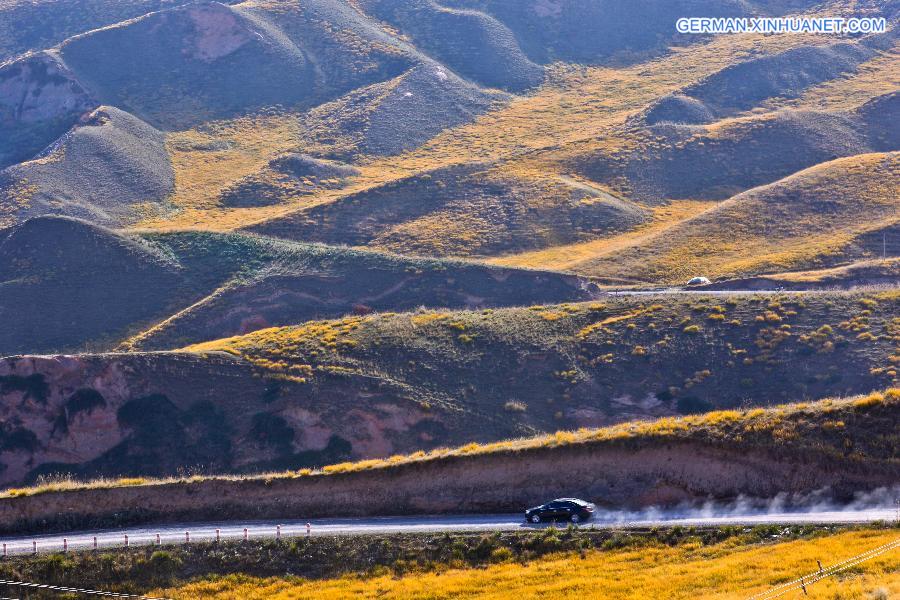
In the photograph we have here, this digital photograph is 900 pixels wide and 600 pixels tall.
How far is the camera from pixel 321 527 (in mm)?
31203

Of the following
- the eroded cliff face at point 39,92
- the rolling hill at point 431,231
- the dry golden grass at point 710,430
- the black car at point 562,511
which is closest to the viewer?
the black car at point 562,511

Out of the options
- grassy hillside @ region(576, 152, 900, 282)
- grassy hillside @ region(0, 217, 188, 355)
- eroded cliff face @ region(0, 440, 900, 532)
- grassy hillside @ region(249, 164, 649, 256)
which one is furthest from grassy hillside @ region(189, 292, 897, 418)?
grassy hillside @ region(249, 164, 649, 256)

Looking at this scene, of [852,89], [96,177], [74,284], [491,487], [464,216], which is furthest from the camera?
[852,89]

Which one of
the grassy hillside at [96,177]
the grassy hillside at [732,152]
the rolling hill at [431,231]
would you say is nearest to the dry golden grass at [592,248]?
the rolling hill at [431,231]

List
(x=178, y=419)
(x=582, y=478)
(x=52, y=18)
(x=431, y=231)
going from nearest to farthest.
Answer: (x=582, y=478), (x=178, y=419), (x=431, y=231), (x=52, y=18)

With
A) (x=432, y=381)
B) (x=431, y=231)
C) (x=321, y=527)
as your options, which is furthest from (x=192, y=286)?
(x=321, y=527)

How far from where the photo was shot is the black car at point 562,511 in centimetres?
2956

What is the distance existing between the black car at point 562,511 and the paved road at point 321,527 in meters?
0.25

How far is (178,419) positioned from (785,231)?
40326 mm

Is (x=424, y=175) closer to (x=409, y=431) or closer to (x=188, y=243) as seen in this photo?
(x=188, y=243)

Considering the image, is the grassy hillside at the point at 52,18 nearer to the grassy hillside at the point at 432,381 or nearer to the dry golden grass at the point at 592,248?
the dry golden grass at the point at 592,248

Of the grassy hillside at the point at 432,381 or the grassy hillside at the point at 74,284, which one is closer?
the grassy hillside at the point at 432,381

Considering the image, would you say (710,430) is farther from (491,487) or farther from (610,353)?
(610,353)

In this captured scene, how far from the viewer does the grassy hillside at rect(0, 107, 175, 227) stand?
8331cm
